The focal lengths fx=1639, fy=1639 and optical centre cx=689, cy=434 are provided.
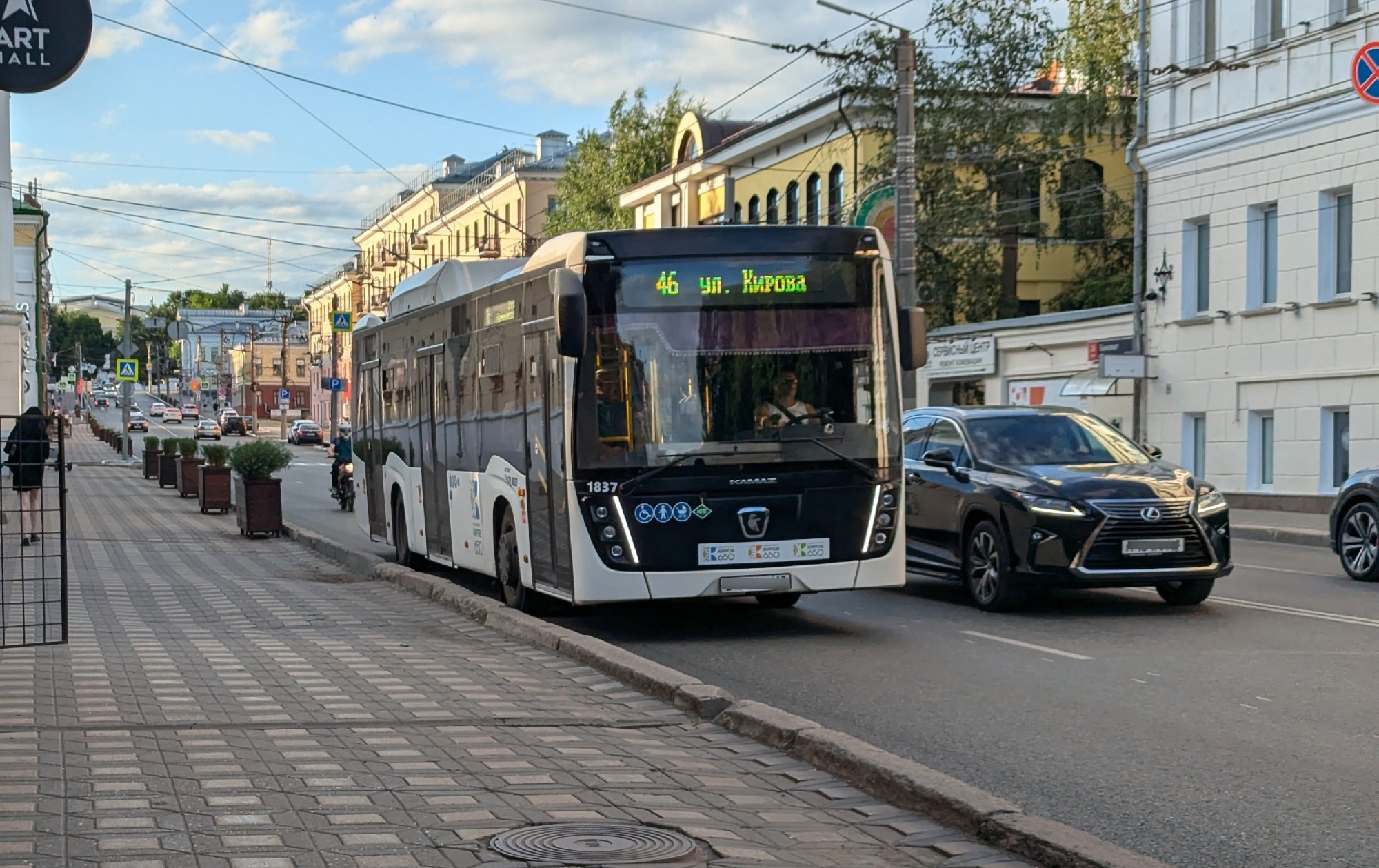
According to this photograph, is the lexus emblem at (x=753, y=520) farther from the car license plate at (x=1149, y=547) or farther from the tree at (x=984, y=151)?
the tree at (x=984, y=151)

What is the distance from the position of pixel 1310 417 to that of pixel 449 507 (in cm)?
1794

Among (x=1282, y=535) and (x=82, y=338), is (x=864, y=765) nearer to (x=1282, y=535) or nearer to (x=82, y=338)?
(x=1282, y=535)

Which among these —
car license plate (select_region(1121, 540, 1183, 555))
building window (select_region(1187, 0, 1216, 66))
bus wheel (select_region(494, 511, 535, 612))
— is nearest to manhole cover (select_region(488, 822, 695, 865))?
bus wheel (select_region(494, 511, 535, 612))

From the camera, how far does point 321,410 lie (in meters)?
126

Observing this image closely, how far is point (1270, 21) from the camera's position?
29391 mm

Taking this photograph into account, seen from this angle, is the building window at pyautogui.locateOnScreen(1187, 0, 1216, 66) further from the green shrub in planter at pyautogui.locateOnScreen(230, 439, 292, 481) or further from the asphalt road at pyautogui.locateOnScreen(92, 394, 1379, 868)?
the green shrub in planter at pyautogui.locateOnScreen(230, 439, 292, 481)

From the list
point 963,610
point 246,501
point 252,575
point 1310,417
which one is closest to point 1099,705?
point 963,610

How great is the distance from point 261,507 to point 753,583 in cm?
1361

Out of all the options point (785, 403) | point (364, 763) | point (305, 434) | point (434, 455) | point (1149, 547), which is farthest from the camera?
point (305, 434)

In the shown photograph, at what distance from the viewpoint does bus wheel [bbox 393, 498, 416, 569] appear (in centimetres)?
1816

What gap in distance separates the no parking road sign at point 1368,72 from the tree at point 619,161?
40576 millimetres

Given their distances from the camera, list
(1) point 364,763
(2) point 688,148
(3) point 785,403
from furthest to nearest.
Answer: (2) point 688,148 < (3) point 785,403 < (1) point 364,763

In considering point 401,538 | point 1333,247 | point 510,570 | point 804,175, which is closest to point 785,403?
point 510,570

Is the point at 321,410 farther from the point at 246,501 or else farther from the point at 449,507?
the point at 449,507
